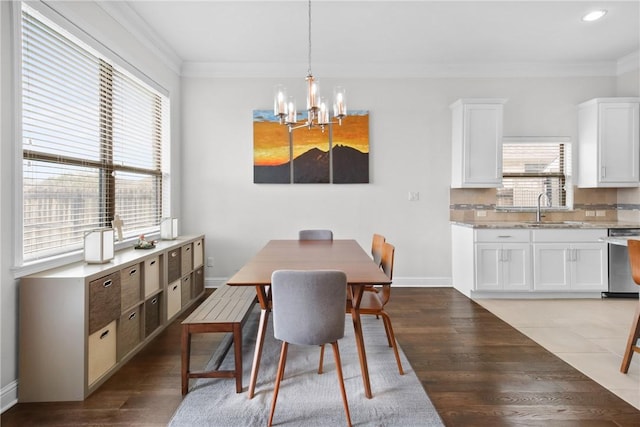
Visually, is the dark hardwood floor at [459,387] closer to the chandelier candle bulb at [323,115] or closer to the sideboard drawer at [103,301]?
the sideboard drawer at [103,301]

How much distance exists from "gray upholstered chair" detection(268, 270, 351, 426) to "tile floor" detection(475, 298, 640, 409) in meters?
1.78

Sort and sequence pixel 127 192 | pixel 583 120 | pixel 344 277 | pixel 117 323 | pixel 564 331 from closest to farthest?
pixel 344 277 → pixel 117 323 → pixel 564 331 → pixel 127 192 → pixel 583 120

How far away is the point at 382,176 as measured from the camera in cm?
467

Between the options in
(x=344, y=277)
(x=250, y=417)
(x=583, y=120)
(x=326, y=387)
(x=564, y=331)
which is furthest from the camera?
(x=583, y=120)

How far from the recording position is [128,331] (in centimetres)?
261

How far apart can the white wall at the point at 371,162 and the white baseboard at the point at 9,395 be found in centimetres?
265

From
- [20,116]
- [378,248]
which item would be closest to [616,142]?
[378,248]

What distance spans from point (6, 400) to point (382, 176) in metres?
3.97

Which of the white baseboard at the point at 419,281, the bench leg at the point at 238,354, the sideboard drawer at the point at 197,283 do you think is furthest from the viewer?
the white baseboard at the point at 419,281

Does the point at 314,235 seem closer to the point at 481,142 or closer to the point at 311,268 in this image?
the point at 311,268

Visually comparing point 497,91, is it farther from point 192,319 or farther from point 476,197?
point 192,319

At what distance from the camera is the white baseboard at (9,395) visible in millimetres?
1985

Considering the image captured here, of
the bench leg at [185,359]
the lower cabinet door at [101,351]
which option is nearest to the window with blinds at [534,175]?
the bench leg at [185,359]

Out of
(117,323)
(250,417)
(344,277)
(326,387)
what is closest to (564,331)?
(326,387)
